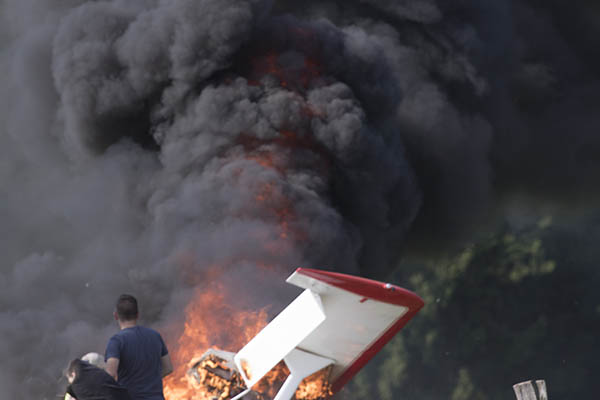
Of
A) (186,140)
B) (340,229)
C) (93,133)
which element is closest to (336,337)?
(340,229)

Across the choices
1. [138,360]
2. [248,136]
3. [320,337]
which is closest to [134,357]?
[138,360]

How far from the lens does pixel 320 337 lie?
6.54 metres

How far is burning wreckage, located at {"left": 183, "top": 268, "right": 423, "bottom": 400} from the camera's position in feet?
20.4

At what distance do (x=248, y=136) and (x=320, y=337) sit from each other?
23.1 ft

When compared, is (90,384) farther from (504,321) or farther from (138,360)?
(504,321)

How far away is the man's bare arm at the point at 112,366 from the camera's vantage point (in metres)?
5.04

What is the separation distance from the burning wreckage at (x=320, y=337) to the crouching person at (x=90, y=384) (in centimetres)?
180

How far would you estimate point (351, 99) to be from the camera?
13695 mm

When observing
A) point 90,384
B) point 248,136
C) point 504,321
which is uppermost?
point 90,384

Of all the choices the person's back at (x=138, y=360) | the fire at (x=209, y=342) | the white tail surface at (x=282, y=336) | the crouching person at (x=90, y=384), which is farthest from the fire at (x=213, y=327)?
the crouching person at (x=90, y=384)

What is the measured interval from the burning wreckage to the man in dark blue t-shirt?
1293mm

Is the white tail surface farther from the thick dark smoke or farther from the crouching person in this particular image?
the thick dark smoke

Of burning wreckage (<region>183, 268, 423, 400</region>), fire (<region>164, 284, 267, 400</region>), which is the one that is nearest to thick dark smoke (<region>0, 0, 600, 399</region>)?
fire (<region>164, 284, 267, 400</region>)

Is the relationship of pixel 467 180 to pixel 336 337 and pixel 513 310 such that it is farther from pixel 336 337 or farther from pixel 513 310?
pixel 513 310
